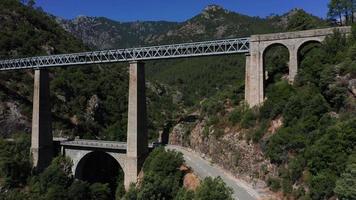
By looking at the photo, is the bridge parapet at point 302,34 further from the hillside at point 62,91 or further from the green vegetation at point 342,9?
the hillside at point 62,91

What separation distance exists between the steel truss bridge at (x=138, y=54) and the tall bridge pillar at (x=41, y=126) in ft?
12.1

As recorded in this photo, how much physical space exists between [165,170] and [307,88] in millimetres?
18212

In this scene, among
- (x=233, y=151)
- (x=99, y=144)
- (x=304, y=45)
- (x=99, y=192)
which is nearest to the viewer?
(x=233, y=151)

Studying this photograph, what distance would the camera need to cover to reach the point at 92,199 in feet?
191

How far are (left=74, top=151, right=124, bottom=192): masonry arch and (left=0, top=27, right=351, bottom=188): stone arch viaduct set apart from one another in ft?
9.35

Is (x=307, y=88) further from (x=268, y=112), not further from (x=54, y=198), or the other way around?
(x=54, y=198)

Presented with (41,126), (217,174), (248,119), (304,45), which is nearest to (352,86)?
(248,119)

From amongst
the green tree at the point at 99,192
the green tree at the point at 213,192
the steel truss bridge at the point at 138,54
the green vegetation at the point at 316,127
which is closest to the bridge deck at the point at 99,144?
the green tree at the point at 99,192

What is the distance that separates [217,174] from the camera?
42.0 m

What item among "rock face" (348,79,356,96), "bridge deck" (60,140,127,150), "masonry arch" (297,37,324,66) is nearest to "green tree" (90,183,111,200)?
"bridge deck" (60,140,127,150)

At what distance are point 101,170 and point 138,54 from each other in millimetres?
22955

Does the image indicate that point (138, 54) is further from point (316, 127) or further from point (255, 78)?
point (316, 127)

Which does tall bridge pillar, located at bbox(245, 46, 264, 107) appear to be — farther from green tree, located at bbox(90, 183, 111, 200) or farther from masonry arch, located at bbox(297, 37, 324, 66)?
green tree, located at bbox(90, 183, 111, 200)

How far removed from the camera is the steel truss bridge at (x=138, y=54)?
5085 centimetres
